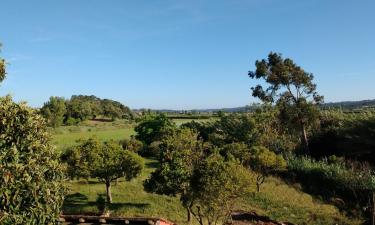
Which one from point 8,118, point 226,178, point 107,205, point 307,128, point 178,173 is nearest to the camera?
point 8,118

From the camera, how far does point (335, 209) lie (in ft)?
83.8

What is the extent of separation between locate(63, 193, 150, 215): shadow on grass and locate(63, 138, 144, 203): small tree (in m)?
1.52

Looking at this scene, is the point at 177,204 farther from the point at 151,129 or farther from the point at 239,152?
the point at 151,129

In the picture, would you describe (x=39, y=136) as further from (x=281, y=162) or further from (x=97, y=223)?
(x=281, y=162)

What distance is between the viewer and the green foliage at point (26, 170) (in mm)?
7637

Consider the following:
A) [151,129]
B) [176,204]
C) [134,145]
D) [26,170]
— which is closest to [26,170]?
[26,170]

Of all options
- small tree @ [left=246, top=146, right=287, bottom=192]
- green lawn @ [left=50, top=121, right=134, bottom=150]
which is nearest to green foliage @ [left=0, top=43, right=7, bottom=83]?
small tree @ [left=246, top=146, right=287, bottom=192]

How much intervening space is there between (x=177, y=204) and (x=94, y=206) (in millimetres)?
4616

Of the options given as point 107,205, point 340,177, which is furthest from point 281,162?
point 107,205

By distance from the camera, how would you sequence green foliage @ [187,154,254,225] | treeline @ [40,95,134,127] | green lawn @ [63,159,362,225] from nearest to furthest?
1. green foliage @ [187,154,254,225]
2. green lawn @ [63,159,362,225]
3. treeline @ [40,95,134,127]

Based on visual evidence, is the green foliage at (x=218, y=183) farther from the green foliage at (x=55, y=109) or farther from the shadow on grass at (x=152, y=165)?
the green foliage at (x=55, y=109)

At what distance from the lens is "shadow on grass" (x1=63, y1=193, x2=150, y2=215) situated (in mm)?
22219

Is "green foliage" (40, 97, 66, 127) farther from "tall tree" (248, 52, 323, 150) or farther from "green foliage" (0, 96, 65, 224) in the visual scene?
"green foliage" (0, 96, 65, 224)

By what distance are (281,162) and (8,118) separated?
2332 cm
